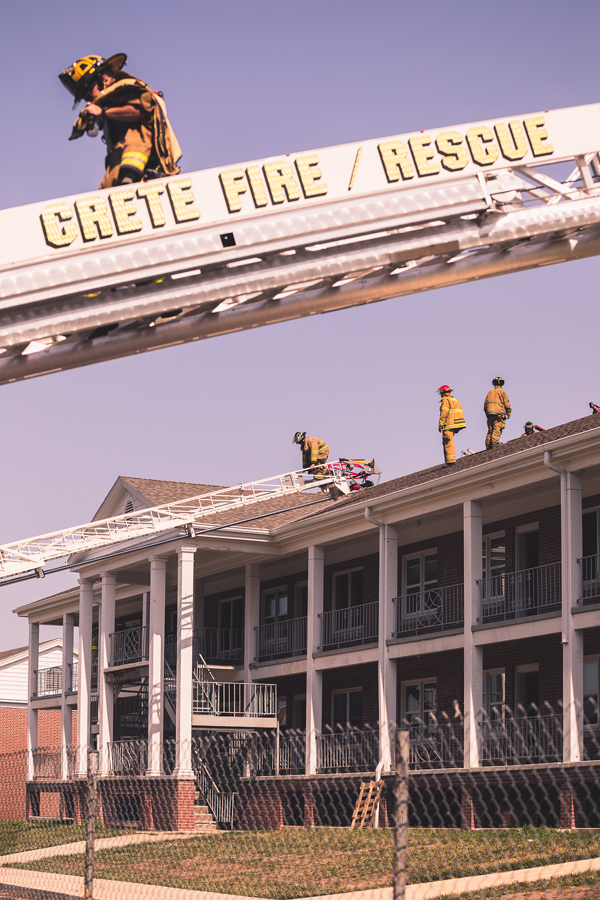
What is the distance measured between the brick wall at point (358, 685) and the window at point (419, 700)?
2.79ft

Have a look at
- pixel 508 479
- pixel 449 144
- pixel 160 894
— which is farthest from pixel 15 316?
pixel 508 479

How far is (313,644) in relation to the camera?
2869 cm

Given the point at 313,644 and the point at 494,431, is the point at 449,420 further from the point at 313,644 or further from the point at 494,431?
the point at 313,644

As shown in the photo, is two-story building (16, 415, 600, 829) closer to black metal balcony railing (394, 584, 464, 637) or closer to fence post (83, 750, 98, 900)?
black metal balcony railing (394, 584, 464, 637)

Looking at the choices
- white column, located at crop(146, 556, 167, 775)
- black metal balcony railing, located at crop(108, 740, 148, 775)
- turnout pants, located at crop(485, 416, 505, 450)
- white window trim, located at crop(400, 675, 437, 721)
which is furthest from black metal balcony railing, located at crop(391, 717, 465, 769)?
black metal balcony railing, located at crop(108, 740, 148, 775)

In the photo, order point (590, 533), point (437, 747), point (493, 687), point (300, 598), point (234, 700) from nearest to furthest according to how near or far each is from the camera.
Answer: point (590, 533) → point (437, 747) → point (493, 687) → point (234, 700) → point (300, 598)

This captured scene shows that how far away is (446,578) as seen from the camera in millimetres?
28047

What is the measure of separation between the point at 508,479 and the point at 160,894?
1259 centimetres

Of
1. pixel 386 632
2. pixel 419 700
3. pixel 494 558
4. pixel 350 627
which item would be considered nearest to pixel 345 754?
pixel 419 700

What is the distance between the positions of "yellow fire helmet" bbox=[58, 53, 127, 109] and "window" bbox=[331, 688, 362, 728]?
2500 centimetres

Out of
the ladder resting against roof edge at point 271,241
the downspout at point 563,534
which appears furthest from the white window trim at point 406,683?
the ladder resting against roof edge at point 271,241

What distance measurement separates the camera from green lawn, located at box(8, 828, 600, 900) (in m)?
14.1

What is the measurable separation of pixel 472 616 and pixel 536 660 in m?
2.55

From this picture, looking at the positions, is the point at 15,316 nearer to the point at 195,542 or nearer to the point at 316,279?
the point at 316,279
